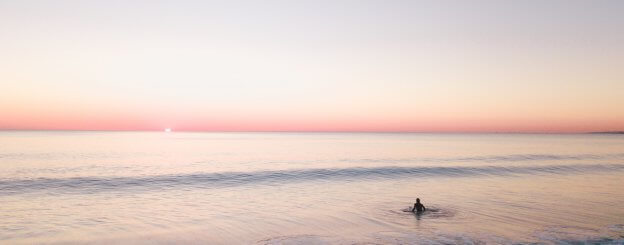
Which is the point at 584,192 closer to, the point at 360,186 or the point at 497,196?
the point at 497,196

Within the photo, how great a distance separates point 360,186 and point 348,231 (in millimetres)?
20242

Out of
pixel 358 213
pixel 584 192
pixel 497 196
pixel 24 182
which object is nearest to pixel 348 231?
pixel 358 213

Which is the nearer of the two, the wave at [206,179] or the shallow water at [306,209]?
the shallow water at [306,209]

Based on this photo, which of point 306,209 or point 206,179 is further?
point 206,179

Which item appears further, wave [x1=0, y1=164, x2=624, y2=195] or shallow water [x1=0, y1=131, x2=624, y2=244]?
wave [x1=0, y1=164, x2=624, y2=195]

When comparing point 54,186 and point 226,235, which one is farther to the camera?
point 54,186

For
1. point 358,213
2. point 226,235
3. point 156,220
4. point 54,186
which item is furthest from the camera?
point 54,186

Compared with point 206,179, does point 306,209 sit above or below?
above

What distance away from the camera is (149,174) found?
5241 cm

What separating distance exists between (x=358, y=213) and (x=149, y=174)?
3527 cm

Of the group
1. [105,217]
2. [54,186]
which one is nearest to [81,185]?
[54,186]

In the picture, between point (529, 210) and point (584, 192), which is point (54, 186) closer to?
point (529, 210)

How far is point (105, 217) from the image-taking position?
25031 millimetres

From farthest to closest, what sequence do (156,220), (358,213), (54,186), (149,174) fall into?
1. (149,174)
2. (54,186)
3. (358,213)
4. (156,220)
